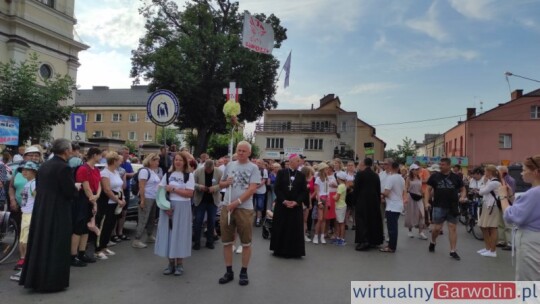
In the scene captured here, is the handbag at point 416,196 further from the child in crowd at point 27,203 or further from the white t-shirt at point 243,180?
the child in crowd at point 27,203

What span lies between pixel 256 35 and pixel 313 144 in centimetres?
4189

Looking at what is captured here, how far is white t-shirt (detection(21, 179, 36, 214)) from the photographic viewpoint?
649cm

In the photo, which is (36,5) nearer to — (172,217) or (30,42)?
Result: (30,42)

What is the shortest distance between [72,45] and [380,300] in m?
38.7

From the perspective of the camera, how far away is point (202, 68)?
3055 cm

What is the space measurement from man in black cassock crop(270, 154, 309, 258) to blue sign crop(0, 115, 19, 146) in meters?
12.1

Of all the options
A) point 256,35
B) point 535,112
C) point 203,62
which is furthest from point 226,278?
point 535,112

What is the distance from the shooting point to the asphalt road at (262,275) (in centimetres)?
545

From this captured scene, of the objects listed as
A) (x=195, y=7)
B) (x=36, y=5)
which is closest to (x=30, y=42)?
(x=36, y=5)

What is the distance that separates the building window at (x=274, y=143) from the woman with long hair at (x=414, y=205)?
148 feet

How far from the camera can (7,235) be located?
7.12 m

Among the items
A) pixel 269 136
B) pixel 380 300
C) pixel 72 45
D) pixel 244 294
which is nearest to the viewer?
pixel 380 300

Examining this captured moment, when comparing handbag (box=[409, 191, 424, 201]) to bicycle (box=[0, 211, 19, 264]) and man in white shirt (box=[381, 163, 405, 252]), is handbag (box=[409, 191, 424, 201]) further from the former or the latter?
bicycle (box=[0, 211, 19, 264])

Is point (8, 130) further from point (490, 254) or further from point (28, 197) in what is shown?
point (490, 254)
